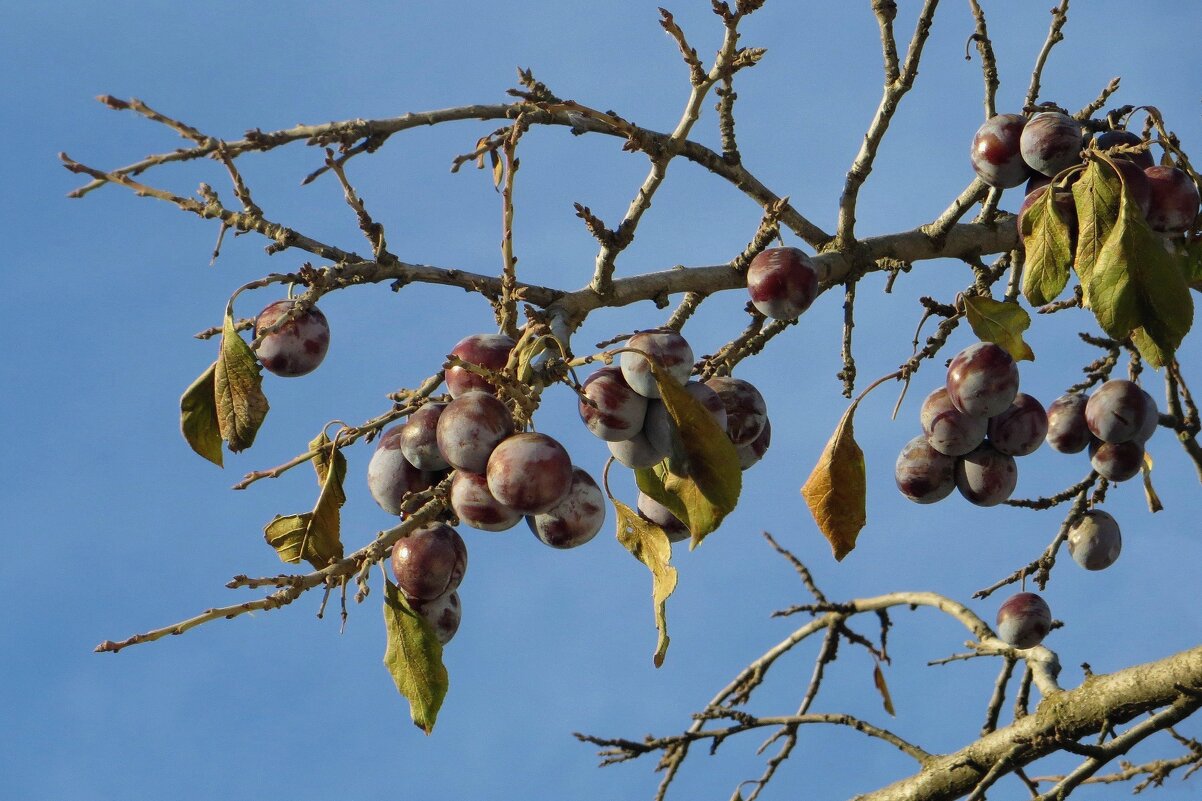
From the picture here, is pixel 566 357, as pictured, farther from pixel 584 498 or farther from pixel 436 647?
pixel 436 647

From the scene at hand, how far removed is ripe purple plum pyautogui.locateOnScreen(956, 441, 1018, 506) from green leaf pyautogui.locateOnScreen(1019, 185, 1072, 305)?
0.36m

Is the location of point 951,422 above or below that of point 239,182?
below

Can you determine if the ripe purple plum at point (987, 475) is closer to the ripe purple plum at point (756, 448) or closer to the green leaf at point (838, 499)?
the green leaf at point (838, 499)

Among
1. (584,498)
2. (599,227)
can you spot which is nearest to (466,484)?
(584,498)

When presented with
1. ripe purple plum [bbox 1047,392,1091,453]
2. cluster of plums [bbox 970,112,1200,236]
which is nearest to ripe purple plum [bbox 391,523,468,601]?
cluster of plums [bbox 970,112,1200,236]

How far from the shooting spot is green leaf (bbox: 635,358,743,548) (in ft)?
6.29

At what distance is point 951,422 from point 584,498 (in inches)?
37.5

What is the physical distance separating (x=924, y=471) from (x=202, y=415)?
4.72 feet

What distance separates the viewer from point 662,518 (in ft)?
7.48

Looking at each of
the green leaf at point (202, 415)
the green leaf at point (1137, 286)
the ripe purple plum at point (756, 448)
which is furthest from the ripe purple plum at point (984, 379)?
the green leaf at point (202, 415)

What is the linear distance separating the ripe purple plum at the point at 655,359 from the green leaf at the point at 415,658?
53 centimetres

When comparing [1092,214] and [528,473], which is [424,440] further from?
[1092,214]

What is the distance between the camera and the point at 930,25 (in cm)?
290

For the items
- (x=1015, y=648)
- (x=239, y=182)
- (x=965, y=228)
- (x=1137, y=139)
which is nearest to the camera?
(x=239, y=182)
